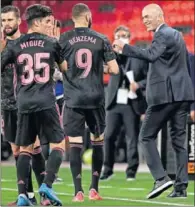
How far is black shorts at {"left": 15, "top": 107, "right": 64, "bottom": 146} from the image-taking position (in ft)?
30.4

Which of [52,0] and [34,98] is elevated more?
[52,0]

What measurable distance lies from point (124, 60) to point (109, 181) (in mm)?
1693

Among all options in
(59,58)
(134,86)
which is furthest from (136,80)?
(59,58)

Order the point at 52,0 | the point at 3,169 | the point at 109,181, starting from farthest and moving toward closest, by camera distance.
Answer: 1. the point at 52,0
2. the point at 3,169
3. the point at 109,181

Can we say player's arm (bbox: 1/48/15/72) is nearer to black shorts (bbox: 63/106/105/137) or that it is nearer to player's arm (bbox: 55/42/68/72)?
player's arm (bbox: 55/42/68/72)

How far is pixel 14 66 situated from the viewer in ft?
30.8

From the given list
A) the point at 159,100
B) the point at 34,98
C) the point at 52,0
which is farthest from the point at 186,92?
the point at 52,0

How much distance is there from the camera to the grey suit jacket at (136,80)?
46.6 ft

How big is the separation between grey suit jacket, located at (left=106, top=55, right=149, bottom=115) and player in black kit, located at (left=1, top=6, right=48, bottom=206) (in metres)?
4.38

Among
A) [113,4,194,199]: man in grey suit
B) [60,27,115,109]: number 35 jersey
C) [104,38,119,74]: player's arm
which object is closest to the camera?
[104,38,119,74]: player's arm

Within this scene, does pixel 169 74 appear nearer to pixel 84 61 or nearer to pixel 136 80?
pixel 84 61

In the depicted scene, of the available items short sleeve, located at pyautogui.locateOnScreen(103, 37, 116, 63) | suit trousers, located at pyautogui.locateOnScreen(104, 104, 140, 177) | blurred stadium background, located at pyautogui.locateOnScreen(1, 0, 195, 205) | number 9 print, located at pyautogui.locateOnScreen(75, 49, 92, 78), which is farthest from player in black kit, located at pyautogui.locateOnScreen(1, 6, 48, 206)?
blurred stadium background, located at pyautogui.locateOnScreen(1, 0, 195, 205)

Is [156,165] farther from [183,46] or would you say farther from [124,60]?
[124,60]

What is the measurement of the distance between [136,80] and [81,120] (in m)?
4.00
